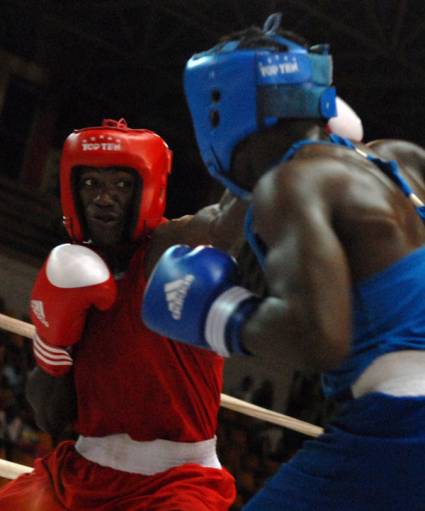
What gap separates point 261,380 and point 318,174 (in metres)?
7.43

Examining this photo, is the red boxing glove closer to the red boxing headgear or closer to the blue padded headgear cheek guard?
the red boxing headgear

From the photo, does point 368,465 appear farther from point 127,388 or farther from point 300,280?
point 127,388

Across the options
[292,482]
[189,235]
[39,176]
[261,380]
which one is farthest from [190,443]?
[39,176]

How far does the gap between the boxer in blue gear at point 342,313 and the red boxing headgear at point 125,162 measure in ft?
2.53

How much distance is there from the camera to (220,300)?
1433 mm

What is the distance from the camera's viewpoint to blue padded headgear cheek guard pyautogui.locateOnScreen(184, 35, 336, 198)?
1.56 m

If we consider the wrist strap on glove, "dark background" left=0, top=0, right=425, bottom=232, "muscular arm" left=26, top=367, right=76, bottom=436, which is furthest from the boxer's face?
"dark background" left=0, top=0, right=425, bottom=232

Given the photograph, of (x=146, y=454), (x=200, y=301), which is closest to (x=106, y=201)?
(x=146, y=454)

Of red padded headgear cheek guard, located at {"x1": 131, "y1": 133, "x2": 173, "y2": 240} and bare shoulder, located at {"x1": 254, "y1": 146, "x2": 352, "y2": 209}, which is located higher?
bare shoulder, located at {"x1": 254, "y1": 146, "x2": 352, "y2": 209}

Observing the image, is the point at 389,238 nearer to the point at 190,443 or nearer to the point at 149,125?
the point at 190,443

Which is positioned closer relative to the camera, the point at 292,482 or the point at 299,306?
the point at 299,306

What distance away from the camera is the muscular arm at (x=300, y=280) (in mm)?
1277

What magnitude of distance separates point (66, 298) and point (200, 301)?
761 mm

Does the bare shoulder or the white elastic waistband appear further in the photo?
the white elastic waistband
